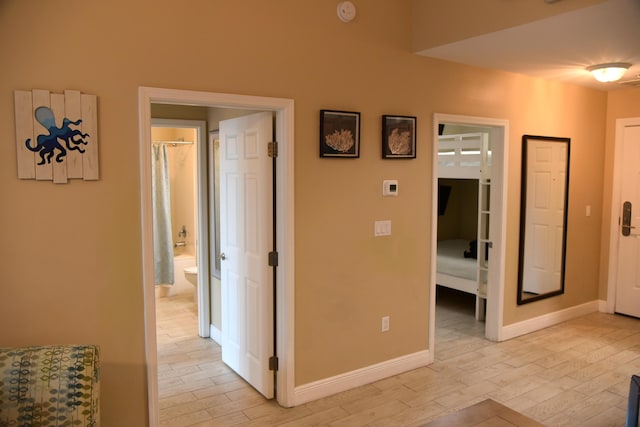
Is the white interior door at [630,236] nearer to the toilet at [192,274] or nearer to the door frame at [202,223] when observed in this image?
the door frame at [202,223]

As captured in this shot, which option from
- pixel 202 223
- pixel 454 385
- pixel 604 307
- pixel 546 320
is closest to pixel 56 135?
pixel 202 223

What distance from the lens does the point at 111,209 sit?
2.59m

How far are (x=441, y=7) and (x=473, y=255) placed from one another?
3.07 meters

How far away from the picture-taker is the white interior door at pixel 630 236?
527 centimetres

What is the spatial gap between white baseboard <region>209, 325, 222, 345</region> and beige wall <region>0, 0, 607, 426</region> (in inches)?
55.4

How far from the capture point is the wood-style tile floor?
3.19 m

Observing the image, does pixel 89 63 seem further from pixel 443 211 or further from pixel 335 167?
pixel 443 211

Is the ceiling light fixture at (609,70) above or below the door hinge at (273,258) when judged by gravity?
above

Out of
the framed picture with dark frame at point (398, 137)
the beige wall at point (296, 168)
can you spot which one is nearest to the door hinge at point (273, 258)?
the beige wall at point (296, 168)

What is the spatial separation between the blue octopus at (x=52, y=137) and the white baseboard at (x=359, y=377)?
6.97 ft

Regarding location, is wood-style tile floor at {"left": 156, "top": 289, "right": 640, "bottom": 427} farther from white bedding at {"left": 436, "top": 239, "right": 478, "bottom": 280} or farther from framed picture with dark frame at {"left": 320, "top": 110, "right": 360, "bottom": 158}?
framed picture with dark frame at {"left": 320, "top": 110, "right": 360, "bottom": 158}

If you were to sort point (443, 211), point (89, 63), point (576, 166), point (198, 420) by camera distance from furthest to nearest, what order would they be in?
point (443, 211), point (576, 166), point (198, 420), point (89, 63)

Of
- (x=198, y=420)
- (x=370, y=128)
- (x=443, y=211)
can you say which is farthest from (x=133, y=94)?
(x=443, y=211)

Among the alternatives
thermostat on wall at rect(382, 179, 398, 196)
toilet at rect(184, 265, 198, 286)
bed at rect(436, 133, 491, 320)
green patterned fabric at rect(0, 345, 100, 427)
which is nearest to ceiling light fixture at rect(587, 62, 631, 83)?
bed at rect(436, 133, 491, 320)
